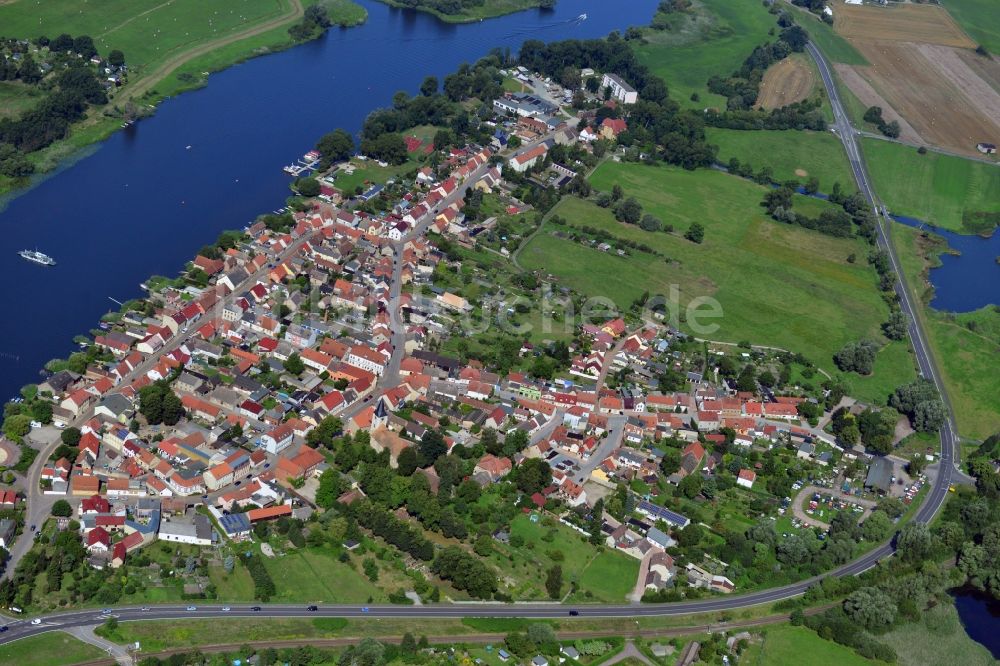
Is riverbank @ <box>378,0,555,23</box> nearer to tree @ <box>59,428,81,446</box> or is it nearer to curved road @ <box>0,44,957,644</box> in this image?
tree @ <box>59,428,81,446</box>

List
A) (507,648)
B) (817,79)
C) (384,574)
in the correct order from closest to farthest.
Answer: (507,648) → (384,574) → (817,79)

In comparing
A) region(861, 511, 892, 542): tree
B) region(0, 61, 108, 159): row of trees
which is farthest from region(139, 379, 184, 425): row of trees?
region(0, 61, 108, 159): row of trees

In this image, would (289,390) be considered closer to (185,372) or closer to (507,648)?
(185,372)

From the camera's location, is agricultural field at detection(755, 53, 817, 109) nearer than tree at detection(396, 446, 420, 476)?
No

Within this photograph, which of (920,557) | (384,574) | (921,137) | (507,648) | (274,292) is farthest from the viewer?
(921,137)

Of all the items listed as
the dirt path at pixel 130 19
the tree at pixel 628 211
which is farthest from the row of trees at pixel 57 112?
the tree at pixel 628 211

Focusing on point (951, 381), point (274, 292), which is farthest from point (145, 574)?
point (951, 381)

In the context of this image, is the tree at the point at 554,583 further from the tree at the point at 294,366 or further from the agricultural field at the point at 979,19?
the agricultural field at the point at 979,19
